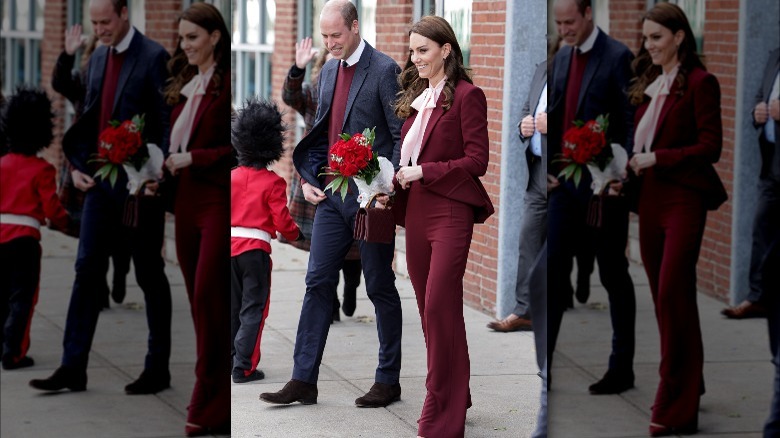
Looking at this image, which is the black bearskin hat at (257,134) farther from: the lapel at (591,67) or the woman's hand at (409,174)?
the lapel at (591,67)

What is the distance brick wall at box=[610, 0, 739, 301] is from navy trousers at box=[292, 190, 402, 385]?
1217 millimetres

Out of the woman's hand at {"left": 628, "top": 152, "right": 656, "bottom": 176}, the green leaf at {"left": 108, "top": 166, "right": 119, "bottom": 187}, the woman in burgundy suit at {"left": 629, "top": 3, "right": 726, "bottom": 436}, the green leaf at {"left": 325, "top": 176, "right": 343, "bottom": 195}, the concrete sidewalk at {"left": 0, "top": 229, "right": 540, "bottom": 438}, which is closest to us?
the green leaf at {"left": 108, "top": 166, "right": 119, "bottom": 187}

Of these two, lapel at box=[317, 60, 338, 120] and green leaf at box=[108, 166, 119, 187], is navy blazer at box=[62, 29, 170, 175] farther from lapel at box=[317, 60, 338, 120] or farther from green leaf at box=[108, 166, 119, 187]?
lapel at box=[317, 60, 338, 120]

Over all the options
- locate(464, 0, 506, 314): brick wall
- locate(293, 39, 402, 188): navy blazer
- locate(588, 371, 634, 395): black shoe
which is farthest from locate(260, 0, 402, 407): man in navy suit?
locate(588, 371, 634, 395): black shoe

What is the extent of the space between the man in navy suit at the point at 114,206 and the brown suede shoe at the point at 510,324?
1.48 metres

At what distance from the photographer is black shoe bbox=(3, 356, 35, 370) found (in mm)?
3041

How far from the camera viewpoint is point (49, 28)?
9.71ft

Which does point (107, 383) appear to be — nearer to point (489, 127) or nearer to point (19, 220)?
point (19, 220)

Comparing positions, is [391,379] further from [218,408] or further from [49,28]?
[49,28]

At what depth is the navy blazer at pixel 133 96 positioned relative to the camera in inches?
116

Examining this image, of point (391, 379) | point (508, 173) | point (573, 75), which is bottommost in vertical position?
point (391, 379)

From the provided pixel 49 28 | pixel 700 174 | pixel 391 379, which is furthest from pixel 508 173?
pixel 49 28

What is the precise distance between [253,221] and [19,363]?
1.22m

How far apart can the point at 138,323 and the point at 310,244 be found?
1256 mm
